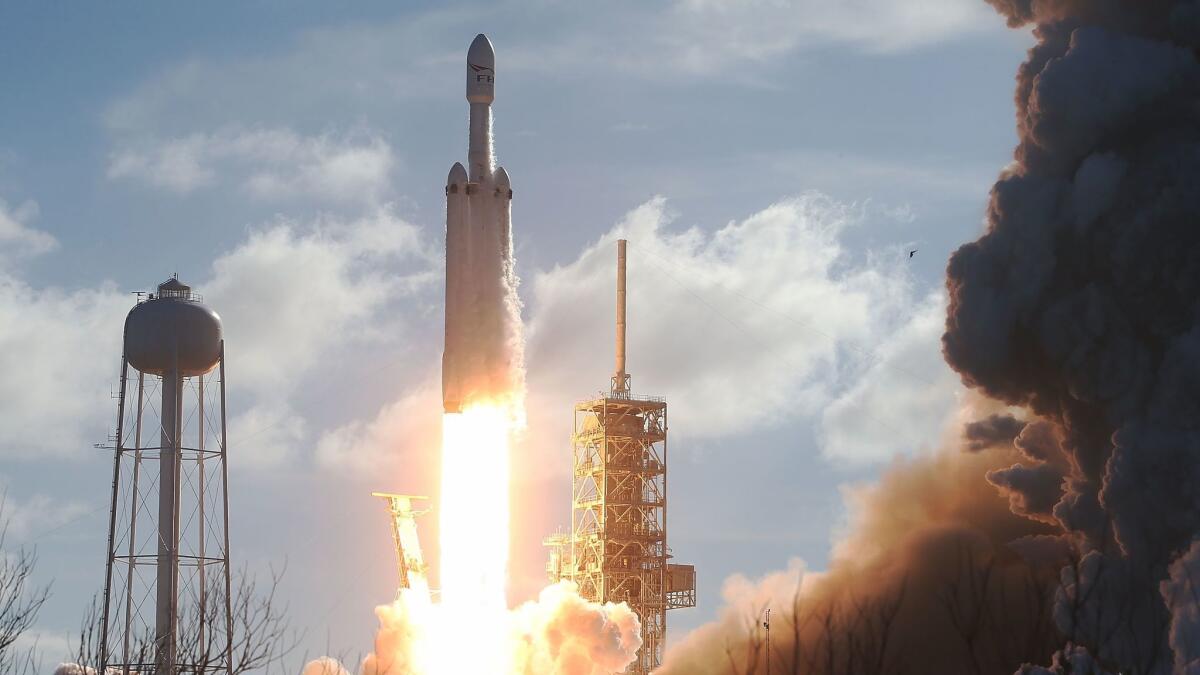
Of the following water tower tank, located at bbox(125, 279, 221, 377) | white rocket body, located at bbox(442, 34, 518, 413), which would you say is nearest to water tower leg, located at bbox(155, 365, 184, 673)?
water tower tank, located at bbox(125, 279, 221, 377)

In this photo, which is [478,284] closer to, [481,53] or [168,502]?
[481,53]

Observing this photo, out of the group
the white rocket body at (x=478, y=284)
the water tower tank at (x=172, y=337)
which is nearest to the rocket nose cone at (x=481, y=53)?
the white rocket body at (x=478, y=284)

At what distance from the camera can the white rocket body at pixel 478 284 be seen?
69.1 metres

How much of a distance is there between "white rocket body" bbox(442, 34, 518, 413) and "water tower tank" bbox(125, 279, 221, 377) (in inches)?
902

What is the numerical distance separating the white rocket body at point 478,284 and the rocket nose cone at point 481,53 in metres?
0.77

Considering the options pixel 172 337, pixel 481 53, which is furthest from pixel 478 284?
pixel 172 337

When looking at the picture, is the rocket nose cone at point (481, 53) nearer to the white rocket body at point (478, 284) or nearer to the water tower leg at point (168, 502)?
the white rocket body at point (478, 284)

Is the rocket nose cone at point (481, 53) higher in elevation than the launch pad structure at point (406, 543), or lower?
higher

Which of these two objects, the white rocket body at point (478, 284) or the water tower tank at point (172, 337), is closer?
the white rocket body at point (478, 284)

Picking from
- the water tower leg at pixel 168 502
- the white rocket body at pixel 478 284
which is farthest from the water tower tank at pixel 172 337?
the white rocket body at pixel 478 284

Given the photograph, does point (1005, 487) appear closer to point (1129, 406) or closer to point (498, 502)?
point (1129, 406)

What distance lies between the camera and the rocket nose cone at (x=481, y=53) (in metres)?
70.4

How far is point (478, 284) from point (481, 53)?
8162 mm

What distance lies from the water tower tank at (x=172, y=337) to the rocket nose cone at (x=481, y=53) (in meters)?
24.5
